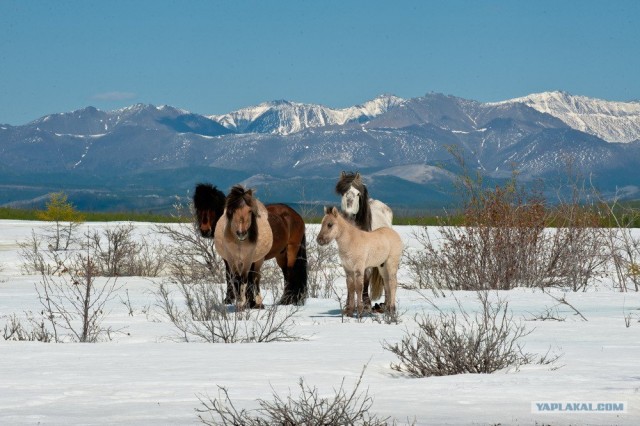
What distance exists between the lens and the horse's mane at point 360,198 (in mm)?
12102

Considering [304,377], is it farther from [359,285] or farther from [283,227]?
[283,227]

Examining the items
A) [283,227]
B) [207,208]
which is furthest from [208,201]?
[283,227]

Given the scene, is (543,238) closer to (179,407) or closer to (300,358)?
(300,358)

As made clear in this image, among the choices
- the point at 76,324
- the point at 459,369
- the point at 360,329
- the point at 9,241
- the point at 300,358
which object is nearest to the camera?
the point at 459,369

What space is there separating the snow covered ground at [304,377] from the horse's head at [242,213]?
5.24 feet

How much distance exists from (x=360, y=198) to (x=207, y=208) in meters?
2.16

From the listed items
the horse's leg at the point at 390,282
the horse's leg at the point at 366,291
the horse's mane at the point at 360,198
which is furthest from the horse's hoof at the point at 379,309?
the horse's mane at the point at 360,198

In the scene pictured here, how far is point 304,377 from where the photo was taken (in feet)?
22.7

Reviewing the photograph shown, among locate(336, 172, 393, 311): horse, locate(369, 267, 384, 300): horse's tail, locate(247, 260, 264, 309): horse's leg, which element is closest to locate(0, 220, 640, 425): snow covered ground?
locate(336, 172, 393, 311): horse

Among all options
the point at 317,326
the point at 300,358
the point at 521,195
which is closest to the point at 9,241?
the point at 521,195

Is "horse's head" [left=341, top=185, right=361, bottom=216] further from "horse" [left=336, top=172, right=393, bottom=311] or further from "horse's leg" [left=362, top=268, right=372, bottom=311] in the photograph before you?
"horse's leg" [left=362, top=268, right=372, bottom=311]

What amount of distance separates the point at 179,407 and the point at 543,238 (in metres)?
11.9

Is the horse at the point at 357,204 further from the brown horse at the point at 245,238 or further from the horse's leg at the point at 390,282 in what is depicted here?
the brown horse at the point at 245,238

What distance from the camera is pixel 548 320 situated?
37.6 feet
